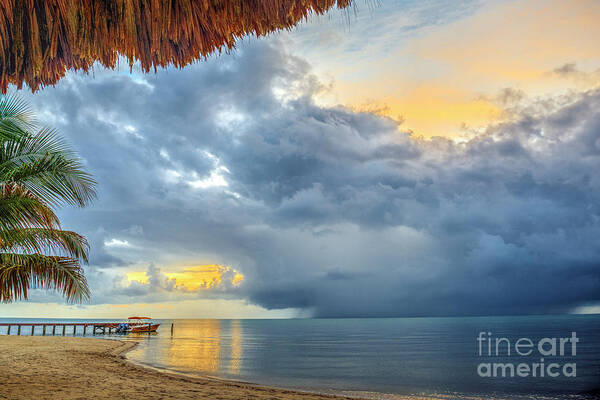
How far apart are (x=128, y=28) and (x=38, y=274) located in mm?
7371

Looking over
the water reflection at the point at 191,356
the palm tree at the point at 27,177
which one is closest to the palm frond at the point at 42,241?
the palm tree at the point at 27,177

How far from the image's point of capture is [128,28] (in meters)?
3.78

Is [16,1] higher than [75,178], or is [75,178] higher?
[16,1]

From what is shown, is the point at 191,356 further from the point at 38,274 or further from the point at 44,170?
the point at 44,170

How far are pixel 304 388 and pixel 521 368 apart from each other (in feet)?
75.7

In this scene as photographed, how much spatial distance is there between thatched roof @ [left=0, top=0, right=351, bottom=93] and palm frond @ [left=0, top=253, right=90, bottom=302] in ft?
17.5

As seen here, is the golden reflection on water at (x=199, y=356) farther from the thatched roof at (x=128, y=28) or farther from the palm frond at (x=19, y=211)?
the thatched roof at (x=128, y=28)

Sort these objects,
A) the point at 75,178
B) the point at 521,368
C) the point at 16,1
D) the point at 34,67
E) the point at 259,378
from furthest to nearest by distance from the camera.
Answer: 1. the point at 521,368
2. the point at 259,378
3. the point at 75,178
4. the point at 34,67
5. the point at 16,1

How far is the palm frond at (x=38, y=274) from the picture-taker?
8461 mm

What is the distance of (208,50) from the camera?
4.45 meters

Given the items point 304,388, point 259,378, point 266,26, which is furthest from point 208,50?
point 259,378

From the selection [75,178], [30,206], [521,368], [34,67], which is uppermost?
[34,67]

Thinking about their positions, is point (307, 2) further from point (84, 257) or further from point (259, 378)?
point (259, 378)

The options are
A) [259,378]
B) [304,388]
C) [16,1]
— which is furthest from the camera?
[259,378]
